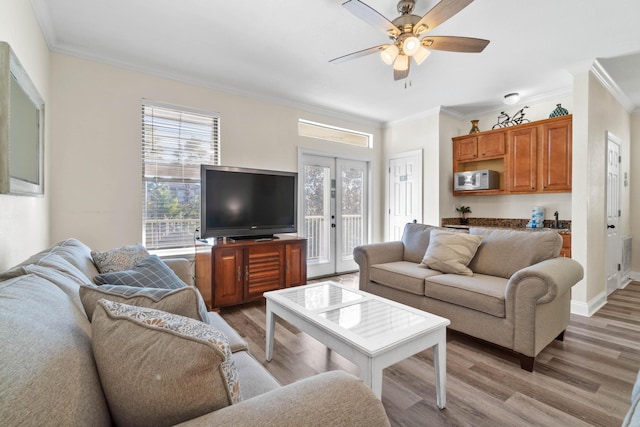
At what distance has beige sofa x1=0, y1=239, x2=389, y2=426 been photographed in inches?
20.3

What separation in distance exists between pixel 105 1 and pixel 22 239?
182cm

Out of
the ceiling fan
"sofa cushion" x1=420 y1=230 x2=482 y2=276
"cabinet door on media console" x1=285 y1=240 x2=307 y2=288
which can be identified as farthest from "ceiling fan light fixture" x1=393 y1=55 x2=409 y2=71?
"cabinet door on media console" x1=285 y1=240 x2=307 y2=288

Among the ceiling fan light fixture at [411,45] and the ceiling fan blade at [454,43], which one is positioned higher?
the ceiling fan blade at [454,43]

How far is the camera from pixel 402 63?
2.46 metres

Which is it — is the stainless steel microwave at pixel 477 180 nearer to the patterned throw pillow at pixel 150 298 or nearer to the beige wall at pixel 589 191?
the beige wall at pixel 589 191

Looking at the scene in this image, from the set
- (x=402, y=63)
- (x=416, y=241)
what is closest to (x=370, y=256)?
(x=416, y=241)

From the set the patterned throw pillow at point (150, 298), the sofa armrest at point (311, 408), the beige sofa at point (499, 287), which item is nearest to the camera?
the sofa armrest at point (311, 408)

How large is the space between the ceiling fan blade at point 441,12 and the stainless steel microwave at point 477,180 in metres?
2.92

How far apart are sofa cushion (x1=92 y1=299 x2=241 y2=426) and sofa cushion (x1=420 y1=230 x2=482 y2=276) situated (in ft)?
8.12

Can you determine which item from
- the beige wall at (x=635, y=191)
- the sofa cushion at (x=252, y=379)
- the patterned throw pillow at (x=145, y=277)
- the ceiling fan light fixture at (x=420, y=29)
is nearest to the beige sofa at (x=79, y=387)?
the sofa cushion at (x=252, y=379)

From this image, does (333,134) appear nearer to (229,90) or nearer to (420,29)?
(229,90)

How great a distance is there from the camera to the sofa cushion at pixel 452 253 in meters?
2.73

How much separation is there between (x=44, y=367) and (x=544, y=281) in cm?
247

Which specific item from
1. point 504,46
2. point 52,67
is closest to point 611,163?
point 504,46
